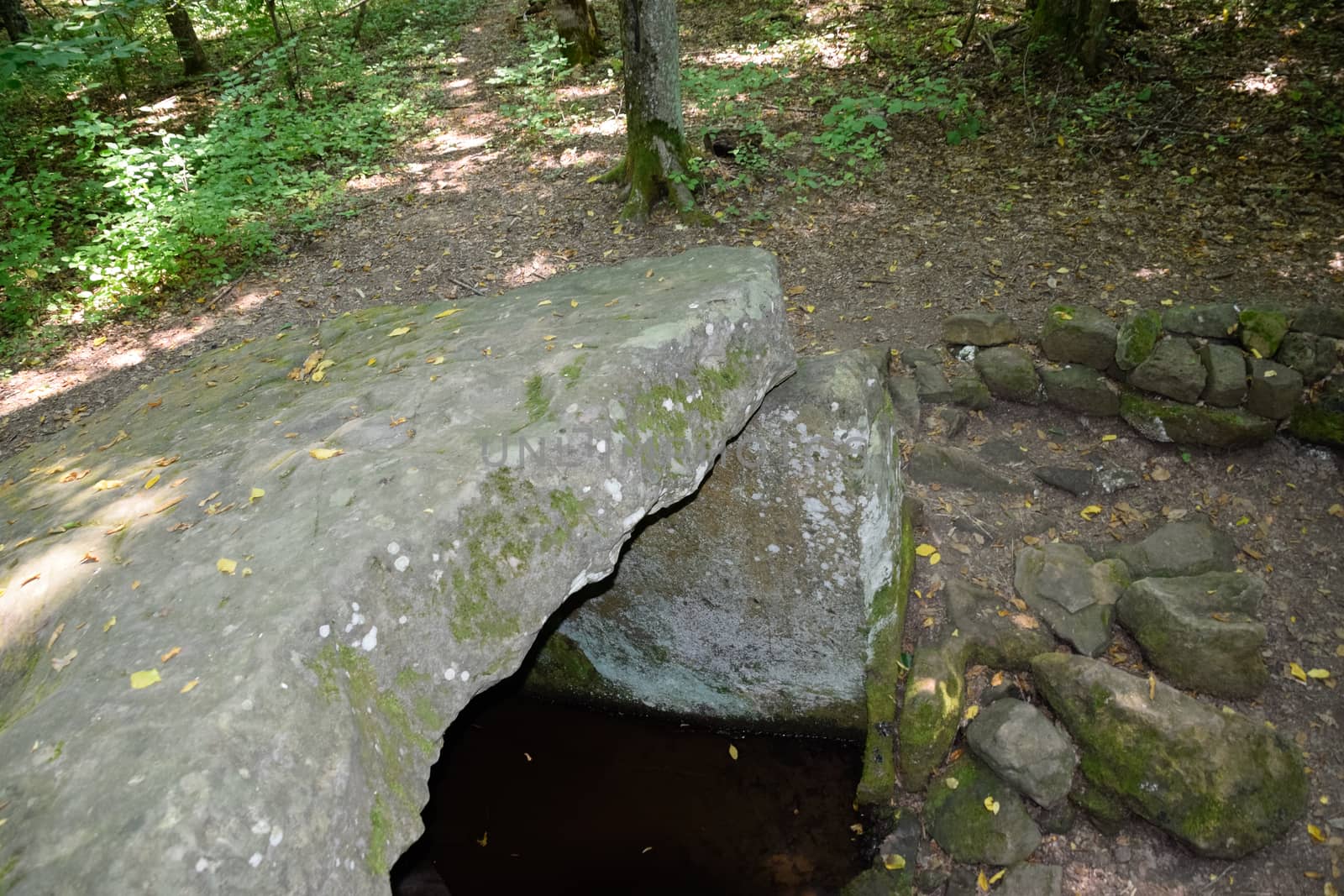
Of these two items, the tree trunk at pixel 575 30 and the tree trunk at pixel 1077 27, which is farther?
the tree trunk at pixel 575 30

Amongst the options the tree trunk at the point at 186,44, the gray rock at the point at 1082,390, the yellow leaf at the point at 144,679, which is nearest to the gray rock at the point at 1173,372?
the gray rock at the point at 1082,390

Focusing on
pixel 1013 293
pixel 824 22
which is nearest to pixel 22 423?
pixel 1013 293

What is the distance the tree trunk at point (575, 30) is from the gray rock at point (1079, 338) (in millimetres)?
7671

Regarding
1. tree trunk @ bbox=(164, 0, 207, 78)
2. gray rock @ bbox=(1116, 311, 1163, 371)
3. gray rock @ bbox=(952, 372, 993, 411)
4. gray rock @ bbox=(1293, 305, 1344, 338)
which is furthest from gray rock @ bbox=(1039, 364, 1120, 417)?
tree trunk @ bbox=(164, 0, 207, 78)

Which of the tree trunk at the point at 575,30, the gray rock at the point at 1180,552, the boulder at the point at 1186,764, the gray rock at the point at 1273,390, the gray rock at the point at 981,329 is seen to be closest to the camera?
the boulder at the point at 1186,764

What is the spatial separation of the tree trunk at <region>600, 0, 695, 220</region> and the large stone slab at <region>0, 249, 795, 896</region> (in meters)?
3.45

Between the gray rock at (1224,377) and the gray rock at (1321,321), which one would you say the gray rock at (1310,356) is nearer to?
the gray rock at (1321,321)

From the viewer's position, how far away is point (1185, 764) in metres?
3.20

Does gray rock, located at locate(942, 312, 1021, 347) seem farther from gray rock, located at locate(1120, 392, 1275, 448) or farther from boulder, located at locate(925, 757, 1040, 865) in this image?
boulder, located at locate(925, 757, 1040, 865)

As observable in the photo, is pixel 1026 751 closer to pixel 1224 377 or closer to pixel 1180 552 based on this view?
pixel 1180 552

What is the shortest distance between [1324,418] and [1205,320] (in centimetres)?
85

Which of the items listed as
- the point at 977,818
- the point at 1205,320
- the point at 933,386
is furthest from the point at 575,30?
the point at 977,818

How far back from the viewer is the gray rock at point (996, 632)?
3.81 metres

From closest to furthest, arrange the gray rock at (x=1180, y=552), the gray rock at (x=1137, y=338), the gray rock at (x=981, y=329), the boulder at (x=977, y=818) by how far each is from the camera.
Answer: the boulder at (x=977, y=818) < the gray rock at (x=1180, y=552) < the gray rock at (x=1137, y=338) < the gray rock at (x=981, y=329)
